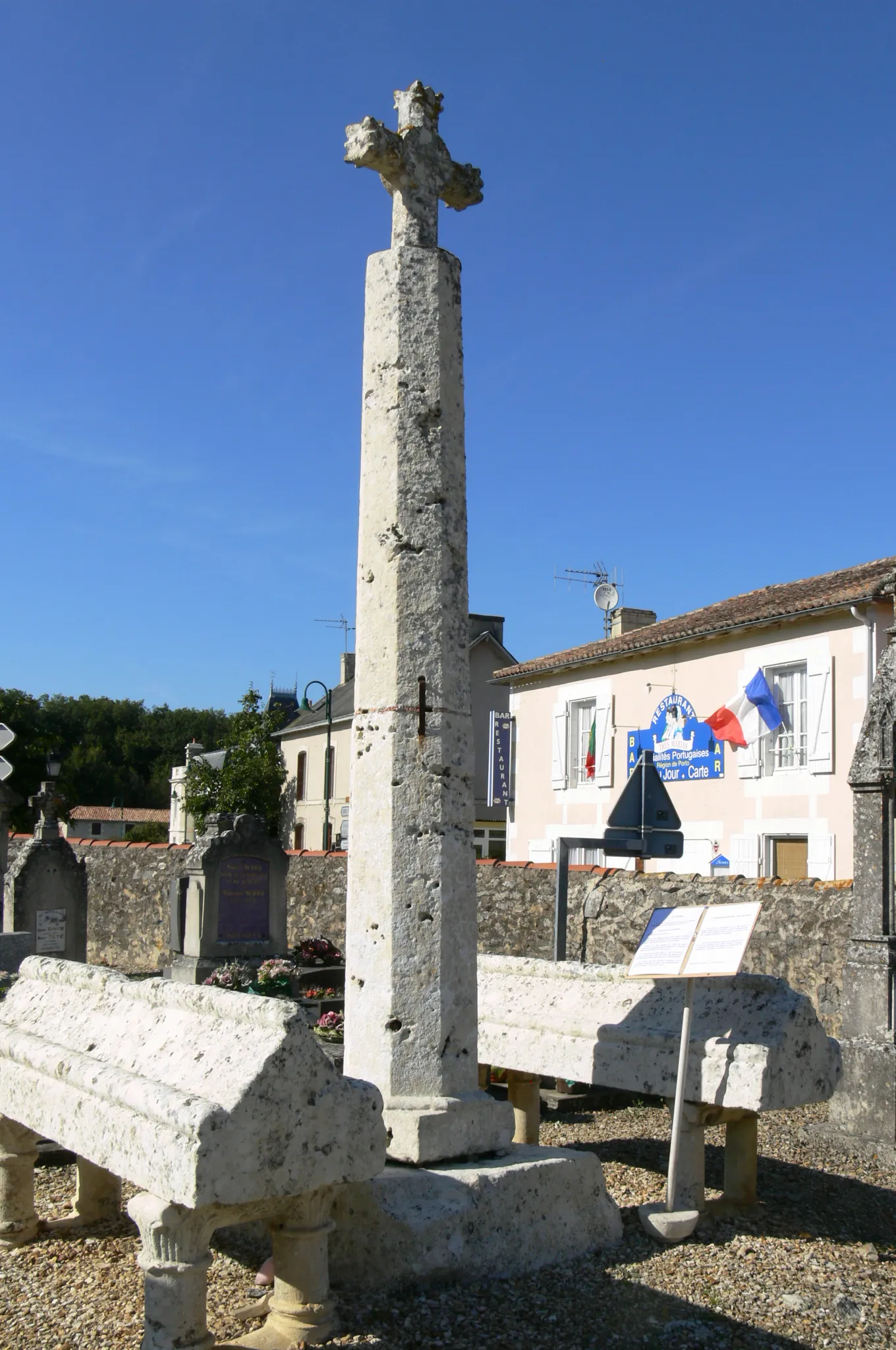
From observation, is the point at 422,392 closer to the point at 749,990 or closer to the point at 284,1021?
the point at 284,1021

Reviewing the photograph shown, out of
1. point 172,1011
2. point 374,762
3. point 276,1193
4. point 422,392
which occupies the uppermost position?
point 422,392

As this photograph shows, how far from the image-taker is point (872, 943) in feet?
22.9

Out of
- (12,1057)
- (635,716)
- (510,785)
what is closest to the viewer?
(12,1057)

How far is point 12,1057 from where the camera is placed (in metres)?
4.15

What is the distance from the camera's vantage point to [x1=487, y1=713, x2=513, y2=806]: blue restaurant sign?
A: 23188 millimetres

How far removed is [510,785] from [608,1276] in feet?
63.9

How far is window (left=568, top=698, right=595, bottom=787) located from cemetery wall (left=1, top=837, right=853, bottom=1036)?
614 centimetres

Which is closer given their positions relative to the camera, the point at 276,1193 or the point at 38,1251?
the point at 276,1193

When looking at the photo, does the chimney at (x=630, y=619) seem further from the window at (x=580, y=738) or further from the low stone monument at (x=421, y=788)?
the low stone monument at (x=421, y=788)

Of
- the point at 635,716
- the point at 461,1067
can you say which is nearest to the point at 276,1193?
the point at 461,1067

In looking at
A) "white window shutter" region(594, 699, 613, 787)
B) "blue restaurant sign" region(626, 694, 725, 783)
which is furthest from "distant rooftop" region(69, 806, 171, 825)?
"blue restaurant sign" region(626, 694, 725, 783)

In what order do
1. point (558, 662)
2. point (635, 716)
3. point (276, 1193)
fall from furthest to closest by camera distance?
point (558, 662) → point (635, 716) → point (276, 1193)

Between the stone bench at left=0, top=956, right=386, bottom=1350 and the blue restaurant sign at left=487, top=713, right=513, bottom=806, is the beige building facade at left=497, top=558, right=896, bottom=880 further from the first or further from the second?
the stone bench at left=0, top=956, right=386, bottom=1350

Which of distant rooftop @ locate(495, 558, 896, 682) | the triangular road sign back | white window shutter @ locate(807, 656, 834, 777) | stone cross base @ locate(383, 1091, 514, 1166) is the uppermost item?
distant rooftop @ locate(495, 558, 896, 682)
